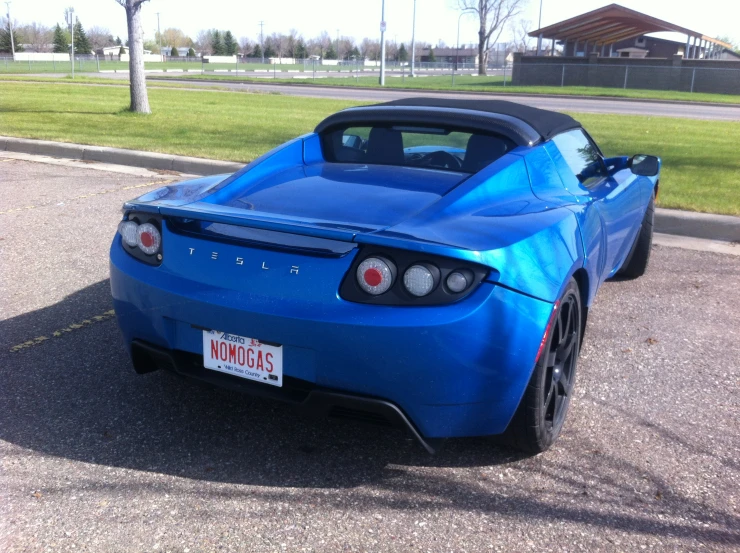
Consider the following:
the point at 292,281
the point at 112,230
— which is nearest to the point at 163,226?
the point at 292,281

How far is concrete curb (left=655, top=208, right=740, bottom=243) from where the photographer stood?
6.77 meters

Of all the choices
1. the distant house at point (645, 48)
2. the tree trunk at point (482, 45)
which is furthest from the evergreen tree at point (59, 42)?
the distant house at point (645, 48)

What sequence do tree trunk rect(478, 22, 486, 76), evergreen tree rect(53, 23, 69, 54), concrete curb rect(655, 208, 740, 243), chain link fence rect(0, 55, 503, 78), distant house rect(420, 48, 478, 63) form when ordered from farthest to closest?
1. distant house rect(420, 48, 478, 63)
2. evergreen tree rect(53, 23, 69, 54)
3. tree trunk rect(478, 22, 486, 76)
4. chain link fence rect(0, 55, 503, 78)
5. concrete curb rect(655, 208, 740, 243)

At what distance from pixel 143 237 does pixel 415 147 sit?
155cm

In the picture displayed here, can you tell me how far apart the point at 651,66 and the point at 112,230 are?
36508 mm

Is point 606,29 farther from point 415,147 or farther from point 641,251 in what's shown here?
point 415,147

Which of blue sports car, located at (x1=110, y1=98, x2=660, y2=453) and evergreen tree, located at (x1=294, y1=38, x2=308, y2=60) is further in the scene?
evergreen tree, located at (x1=294, y1=38, x2=308, y2=60)

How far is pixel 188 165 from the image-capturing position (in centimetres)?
964

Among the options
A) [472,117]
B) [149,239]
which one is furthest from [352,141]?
[149,239]

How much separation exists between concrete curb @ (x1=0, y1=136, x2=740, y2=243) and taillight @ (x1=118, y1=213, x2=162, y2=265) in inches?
214

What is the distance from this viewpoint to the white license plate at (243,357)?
2664 millimetres

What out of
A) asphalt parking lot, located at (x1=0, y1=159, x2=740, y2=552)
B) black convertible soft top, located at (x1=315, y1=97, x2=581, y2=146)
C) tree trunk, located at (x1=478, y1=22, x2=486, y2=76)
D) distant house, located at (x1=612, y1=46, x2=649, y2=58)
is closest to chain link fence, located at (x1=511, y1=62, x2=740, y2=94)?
distant house, located at (x1=612, y1=46, x2=649, y2=58)

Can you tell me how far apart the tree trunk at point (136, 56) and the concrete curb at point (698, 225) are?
35.3 ft

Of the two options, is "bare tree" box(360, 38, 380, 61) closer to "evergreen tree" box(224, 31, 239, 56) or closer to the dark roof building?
"evergreen tree" box(224, 31, 239, 56)
